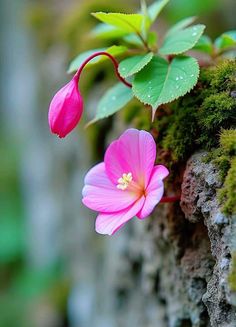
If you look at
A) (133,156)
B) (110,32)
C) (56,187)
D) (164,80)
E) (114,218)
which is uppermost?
(110,32)

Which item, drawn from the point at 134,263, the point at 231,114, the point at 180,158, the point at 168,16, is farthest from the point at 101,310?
the point at 168,16

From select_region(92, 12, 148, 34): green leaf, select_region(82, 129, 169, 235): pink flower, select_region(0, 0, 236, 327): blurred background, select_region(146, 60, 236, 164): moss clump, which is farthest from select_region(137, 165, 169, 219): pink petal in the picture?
select_region(0, 0, 236, 327): blurred background

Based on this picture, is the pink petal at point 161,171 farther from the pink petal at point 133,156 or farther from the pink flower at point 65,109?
the pink flower at point 65,109

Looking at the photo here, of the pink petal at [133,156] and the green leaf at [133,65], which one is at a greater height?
the green leaf at [133,65]

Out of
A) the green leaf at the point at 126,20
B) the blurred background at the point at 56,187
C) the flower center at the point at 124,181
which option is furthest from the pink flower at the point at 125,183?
the blurred background at the point at 56,187

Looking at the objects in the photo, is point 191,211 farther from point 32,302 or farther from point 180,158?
point 32,302

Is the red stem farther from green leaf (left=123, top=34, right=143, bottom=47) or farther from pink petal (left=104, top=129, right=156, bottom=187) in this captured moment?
green leaf (left=123, top=34, right=143, bottom=47)

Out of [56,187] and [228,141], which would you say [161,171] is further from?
[56,187]

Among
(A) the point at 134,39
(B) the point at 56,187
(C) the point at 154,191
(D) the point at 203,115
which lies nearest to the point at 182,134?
(D) the point at 203,115
